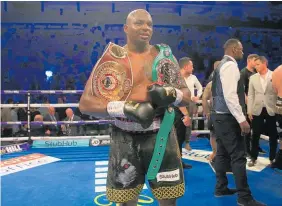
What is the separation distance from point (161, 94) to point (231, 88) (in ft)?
4.82

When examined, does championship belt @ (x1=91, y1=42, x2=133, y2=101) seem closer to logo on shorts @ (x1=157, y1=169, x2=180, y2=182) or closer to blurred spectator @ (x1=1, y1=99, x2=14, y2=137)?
logo on shorts @ (x1=157, y1=169, x2=180, y2=182)

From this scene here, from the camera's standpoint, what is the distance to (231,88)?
2826 mm

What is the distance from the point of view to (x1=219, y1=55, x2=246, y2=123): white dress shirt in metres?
2.80

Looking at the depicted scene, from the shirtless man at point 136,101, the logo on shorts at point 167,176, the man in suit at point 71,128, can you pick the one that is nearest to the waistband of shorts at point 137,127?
the shirtless man at point 136,101

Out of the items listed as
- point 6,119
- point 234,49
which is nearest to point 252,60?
point 234,49

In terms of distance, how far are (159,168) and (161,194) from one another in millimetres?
149

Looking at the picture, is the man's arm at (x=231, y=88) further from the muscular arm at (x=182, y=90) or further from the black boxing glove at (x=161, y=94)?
the black boxing glove at (x=161, y=94)

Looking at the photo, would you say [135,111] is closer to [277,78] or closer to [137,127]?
[137,127]

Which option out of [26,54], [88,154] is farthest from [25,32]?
[88,154]

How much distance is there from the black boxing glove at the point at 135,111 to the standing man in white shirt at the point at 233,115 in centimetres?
149

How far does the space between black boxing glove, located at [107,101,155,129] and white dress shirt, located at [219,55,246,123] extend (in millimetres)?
1470

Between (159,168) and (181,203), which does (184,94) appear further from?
(181,203)

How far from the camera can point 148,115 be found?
1.53 meters

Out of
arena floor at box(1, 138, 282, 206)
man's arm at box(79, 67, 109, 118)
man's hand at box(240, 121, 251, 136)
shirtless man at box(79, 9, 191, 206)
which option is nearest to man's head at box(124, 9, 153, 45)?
shirtless man at box(79, 9, 191, 206)
